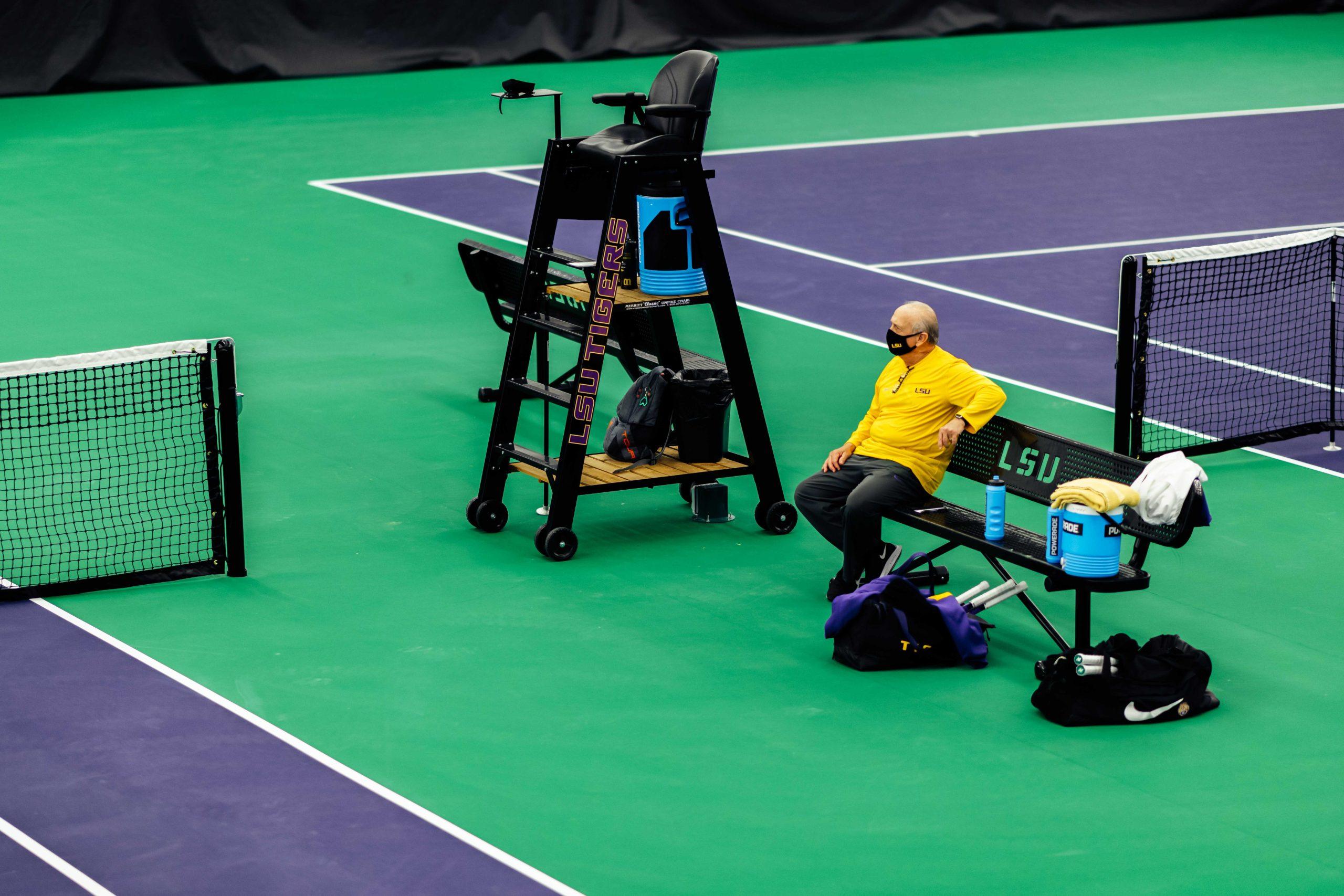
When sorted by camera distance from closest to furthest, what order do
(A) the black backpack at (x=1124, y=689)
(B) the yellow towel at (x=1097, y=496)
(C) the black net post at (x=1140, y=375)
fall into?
(A) the black backpack at (x=1124, y=689) < (B) the yellow towel at (x=1097, y=496) < (C) the black net post at (x=1140, y=375)

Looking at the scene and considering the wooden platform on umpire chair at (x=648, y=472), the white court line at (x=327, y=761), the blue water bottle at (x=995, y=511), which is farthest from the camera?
the wooden platform on umpire chair at (x=648, y=472)

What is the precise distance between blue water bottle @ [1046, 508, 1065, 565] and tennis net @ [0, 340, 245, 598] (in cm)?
397

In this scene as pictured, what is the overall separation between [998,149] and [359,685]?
14.3m

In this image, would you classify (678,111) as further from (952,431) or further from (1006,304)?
(1006,304)

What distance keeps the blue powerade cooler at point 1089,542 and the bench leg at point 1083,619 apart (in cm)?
9

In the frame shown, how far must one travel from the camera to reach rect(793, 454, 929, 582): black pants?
29.8ft

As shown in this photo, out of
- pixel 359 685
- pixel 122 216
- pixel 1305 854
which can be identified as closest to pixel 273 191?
pixel 122 216

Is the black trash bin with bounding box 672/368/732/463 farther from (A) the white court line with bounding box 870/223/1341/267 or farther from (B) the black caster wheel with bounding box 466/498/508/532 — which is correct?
(A) the white court line with bounding box 870/223/1341/267

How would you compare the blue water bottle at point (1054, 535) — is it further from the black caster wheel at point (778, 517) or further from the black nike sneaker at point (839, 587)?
the black caster wheel at point (778, 517)

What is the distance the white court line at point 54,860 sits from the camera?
6.71m

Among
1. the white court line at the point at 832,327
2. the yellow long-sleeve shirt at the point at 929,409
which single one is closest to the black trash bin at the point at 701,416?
the yellow long-sleeve shirt at the point at 929,409

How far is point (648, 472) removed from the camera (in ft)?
33.7

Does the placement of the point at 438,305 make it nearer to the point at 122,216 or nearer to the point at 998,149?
the point at 122,216

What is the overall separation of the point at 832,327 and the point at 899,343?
5.55m
